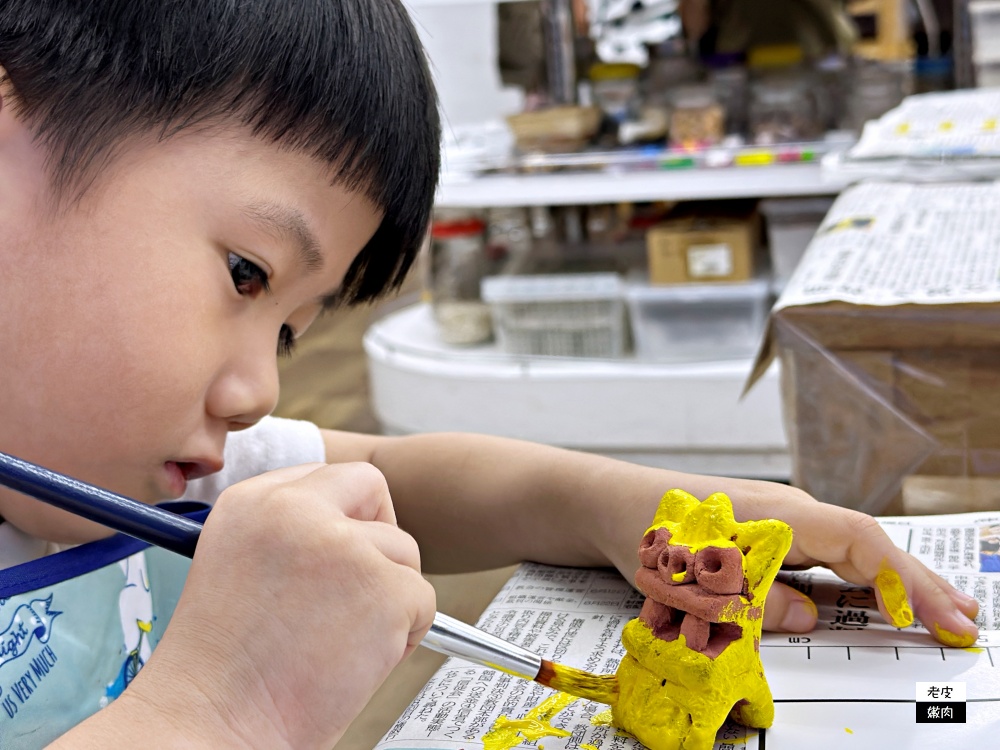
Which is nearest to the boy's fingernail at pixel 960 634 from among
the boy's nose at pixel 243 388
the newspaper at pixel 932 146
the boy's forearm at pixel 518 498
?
the boy's forearm at pixel 518 498

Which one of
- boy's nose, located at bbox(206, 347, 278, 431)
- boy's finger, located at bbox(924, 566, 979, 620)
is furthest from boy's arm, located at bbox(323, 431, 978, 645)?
boy's nose, located at bbox(206, 347, 278, 431)

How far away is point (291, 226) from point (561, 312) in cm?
140

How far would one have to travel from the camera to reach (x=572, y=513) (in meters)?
0.63

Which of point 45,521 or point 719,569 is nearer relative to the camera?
point 719,569

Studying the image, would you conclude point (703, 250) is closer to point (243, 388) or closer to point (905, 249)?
point (905, 249)

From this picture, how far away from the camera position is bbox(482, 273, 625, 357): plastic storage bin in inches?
72.6

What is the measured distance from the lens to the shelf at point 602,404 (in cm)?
170

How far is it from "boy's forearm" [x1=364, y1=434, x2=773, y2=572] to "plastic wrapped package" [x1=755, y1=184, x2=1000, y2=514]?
18cm

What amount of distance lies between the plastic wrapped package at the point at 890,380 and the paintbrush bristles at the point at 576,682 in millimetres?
316

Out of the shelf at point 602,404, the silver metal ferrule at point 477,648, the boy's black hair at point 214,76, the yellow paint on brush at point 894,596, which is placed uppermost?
the boy's black hair at point 214,76

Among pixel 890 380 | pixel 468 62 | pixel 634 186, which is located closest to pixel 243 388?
pixel 890 380

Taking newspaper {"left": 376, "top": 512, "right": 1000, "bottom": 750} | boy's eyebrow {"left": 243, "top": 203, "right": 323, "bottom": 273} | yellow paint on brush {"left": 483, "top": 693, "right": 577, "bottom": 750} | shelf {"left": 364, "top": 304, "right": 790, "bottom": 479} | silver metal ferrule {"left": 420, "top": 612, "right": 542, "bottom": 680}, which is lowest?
shelf {"left": 364, "top": 304, "right": 790, "bottom": 479}

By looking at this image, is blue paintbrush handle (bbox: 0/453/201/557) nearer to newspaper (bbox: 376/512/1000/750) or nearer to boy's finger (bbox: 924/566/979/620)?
newspaper (bbox: 376/512/1000/750)

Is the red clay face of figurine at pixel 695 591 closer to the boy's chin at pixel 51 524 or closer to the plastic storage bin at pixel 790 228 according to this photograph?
the boy's chin at pixel 51 524
